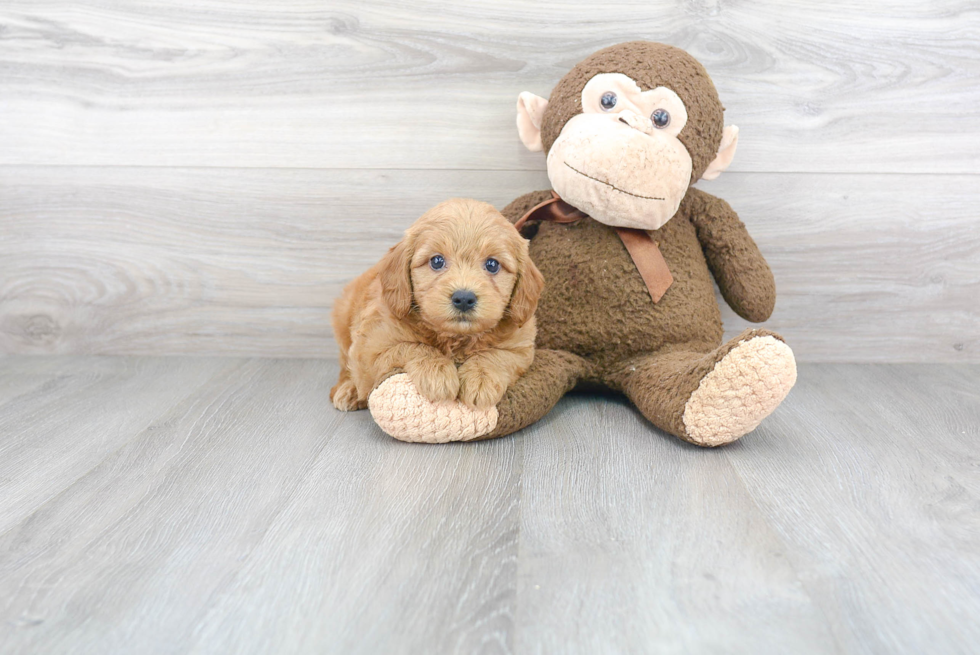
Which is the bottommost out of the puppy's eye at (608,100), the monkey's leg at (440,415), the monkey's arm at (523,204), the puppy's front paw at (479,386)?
the monkey's leg at (440,415)

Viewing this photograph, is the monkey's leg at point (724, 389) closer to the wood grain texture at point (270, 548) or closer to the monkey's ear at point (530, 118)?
the wood grain texture at point (270, 548)

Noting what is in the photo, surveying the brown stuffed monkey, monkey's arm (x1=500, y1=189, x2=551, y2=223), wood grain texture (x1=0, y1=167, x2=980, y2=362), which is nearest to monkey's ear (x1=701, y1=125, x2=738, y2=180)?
the brown stuffed monkey

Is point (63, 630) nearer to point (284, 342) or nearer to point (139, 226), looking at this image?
point (284, 342)

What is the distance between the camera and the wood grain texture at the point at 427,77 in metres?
1.52

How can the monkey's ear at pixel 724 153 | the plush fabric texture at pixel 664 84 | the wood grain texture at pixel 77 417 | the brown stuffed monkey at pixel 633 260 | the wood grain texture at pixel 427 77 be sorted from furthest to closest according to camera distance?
the wood grain texture at pixel 427 77 → the monkey's ear at pixel 724 153 → the plush fabric texture at pixel 664 84 → the brown stuffed monkey at pixel 633 260 → the wood grain texture at pixel 77 417

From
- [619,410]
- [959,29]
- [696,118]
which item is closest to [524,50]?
[696,118]

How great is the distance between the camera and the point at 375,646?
2.27ft

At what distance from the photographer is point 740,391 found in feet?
3.57

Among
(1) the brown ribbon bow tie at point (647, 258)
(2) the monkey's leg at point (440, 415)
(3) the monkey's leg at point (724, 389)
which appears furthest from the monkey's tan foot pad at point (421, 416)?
(1) the brown ribbon bow tie at point (647, 258)

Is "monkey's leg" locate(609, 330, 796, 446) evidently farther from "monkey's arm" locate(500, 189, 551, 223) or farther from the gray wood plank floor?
"monkey's arm" locate(500, 189, 551, 223)

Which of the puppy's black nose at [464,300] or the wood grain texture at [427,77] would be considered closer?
the puppy's black nose at [464,300]

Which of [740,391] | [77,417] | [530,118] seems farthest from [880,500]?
[77,417]

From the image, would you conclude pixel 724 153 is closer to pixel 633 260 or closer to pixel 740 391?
pixel 633 260

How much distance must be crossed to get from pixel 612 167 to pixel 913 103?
0.78 meters
